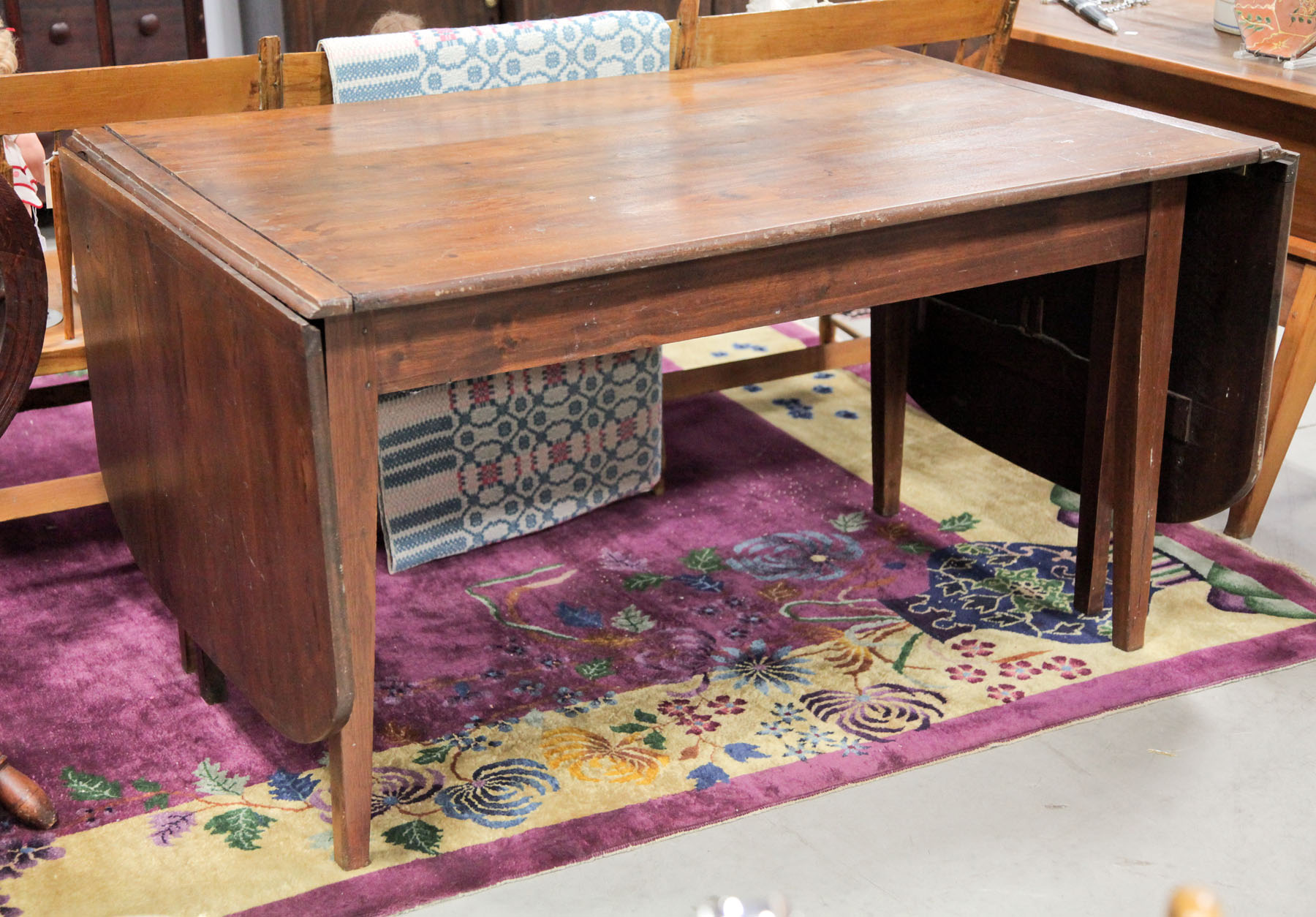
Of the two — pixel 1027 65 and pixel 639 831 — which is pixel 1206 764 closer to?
pixel 639 831

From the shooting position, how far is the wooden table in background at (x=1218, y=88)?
2455 millimetres

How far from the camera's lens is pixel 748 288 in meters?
1.64

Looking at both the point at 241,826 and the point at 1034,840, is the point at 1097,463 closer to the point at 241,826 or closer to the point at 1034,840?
the point at 1034,840

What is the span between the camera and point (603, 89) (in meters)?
2.20

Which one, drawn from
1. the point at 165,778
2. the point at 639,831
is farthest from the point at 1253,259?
the point at 165,778

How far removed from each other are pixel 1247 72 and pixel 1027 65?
62cm

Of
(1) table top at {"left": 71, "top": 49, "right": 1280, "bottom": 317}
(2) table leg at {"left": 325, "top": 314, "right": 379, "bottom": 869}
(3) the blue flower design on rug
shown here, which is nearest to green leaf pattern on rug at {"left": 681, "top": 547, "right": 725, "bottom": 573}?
(3) the blue flower design on rug

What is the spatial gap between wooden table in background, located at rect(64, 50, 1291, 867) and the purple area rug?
6.2 inches

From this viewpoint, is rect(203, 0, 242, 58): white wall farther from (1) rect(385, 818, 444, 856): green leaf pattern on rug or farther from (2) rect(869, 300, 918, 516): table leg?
(1) rect(385, 818, 444, 856): green leaf pattern on rug

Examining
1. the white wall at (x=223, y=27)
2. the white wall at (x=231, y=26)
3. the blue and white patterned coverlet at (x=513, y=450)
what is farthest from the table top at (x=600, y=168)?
the white wall at (x=223, y=27)

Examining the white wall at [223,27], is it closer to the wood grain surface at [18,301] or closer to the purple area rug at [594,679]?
the purple area rug at [594,679]

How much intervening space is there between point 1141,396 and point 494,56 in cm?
112

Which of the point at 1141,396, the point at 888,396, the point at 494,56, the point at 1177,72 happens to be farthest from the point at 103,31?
the point at 1141,396

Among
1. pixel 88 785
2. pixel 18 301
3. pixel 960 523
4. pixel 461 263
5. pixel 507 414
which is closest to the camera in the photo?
A: pixel 461 263
